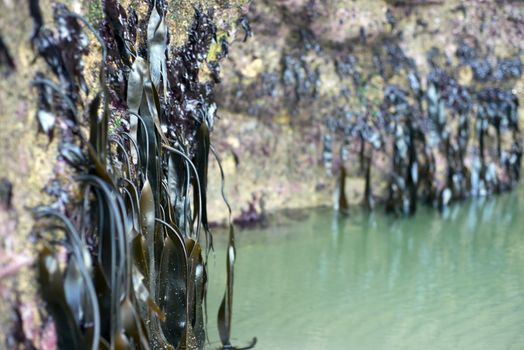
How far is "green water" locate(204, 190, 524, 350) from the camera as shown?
304 cm

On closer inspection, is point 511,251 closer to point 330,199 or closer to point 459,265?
point 459,265

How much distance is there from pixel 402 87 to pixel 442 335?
11.2ft

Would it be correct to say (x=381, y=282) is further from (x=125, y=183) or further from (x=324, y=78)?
(x=324, y=78)

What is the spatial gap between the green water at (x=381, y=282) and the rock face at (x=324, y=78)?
1.46 ft

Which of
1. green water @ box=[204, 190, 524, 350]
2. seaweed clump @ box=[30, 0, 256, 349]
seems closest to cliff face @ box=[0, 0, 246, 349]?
seaweed clump @ box=[30, 0, 256, 349]

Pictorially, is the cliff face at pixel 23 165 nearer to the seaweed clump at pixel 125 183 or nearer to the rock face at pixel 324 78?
the seaweed clump at pixel 125 183

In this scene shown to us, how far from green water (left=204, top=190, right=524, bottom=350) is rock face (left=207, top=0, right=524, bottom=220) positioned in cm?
44

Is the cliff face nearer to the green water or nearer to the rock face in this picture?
the green water

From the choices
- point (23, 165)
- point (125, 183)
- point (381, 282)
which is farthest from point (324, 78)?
point (23, 165)

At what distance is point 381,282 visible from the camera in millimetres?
3812

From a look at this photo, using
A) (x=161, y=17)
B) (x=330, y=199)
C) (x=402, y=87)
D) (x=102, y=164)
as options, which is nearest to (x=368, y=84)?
(x=402, y=87)

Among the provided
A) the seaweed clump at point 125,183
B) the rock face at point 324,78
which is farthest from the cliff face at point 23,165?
the rock face at point 324,78

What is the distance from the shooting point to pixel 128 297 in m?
1.80

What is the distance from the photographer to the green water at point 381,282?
3.04m
